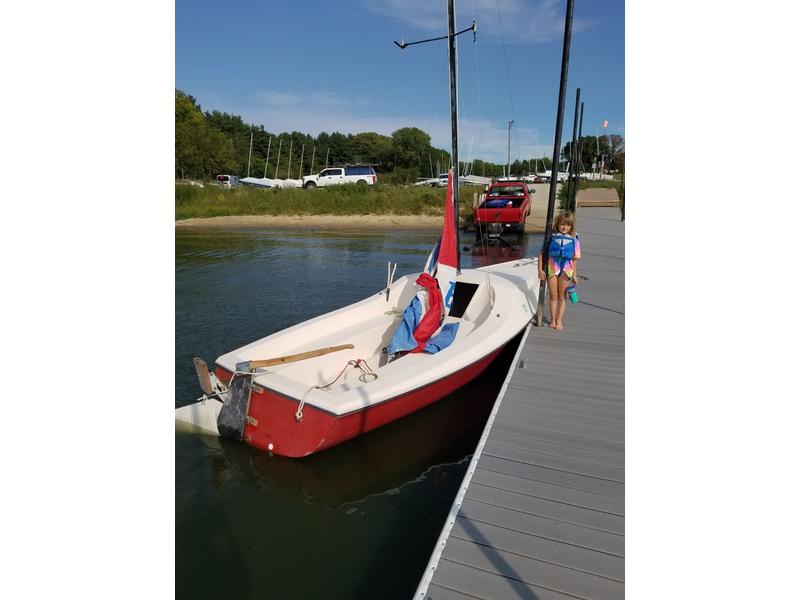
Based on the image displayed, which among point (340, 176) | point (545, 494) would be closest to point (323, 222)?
point (340, 176)

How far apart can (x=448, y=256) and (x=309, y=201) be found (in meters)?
27.0

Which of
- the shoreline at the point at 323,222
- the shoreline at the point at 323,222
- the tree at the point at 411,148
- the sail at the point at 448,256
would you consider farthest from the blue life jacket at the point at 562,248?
the tree at the point at 411,148

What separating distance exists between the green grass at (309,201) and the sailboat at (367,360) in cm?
2436

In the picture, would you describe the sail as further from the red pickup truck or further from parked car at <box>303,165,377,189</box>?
parked car at <box>303,165,377,189</box>

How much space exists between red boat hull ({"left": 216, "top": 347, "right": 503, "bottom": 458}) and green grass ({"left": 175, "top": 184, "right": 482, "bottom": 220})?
89.0 ft

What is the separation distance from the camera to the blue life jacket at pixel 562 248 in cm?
595

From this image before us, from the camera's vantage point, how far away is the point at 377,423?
507cm

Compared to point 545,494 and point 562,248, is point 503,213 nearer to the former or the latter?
point 562,248

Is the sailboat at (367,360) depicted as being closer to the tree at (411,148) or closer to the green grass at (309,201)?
the green grass at (309,201)

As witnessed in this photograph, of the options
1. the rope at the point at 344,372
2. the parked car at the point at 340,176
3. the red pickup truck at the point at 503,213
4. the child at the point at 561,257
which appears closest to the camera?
the rope at the point at 344,372

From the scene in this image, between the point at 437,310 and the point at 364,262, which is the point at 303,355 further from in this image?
the point at 364,262
